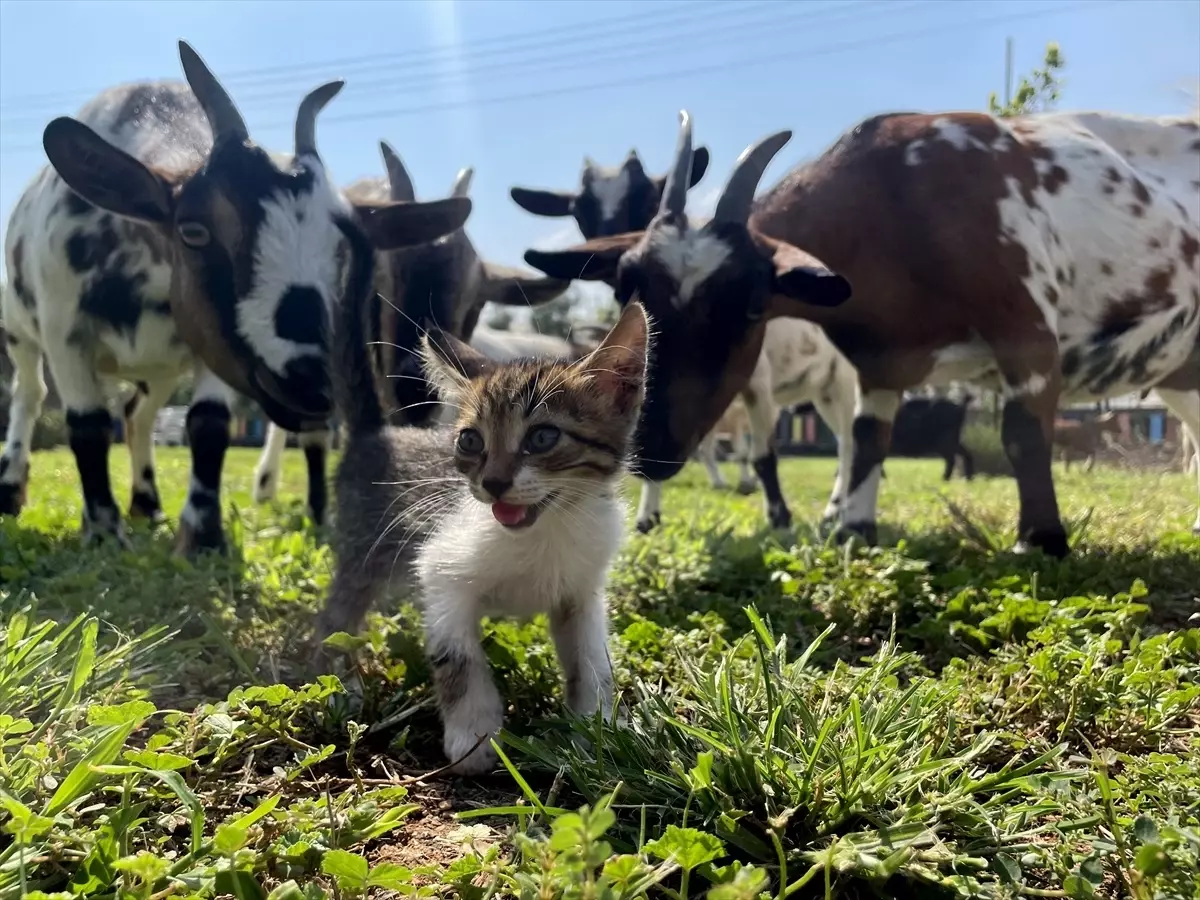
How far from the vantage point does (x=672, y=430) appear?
3.62m

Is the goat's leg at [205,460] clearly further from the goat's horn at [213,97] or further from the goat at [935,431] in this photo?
the goat at [935,431]

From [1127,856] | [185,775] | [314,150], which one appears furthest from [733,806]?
[314,150]

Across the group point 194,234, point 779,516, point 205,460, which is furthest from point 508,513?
point 779,516

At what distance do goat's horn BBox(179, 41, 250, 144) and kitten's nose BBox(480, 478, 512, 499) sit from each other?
7.82ft

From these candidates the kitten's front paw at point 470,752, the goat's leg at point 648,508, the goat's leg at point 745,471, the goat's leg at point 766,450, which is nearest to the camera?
the kitten's front paw at point 470,752

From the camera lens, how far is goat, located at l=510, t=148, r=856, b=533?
19.2ft

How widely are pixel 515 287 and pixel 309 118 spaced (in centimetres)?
177

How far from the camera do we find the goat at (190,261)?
3.48 metres

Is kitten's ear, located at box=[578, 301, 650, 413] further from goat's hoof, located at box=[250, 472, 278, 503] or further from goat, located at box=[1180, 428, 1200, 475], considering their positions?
goat, located at box=[1180, 428, 1200, 475]

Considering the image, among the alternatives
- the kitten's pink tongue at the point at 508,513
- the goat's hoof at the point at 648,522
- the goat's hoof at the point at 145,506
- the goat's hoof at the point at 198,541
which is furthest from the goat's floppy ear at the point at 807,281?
the goat's hoof at the point at 145,506

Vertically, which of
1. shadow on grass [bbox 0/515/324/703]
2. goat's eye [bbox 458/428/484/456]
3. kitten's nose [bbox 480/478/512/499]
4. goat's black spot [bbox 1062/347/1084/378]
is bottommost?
shadow on grass [bbox 0/515/324/703]

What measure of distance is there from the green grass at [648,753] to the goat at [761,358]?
2431 mm

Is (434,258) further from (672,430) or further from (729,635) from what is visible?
(729,635)

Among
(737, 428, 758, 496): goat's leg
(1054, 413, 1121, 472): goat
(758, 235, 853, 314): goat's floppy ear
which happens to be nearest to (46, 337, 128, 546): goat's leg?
(758, 235, 853, 314): goat's floppy ear
